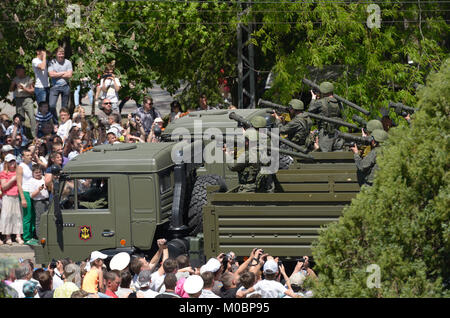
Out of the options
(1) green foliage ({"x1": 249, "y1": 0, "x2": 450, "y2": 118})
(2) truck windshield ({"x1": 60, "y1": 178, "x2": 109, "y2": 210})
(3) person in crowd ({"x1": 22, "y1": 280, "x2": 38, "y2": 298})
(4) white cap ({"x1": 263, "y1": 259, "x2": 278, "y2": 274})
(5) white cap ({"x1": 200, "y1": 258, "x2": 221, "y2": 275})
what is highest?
(1) green foliage ({"x1": 249, "y1": 0, "x2": 450, "y2": 118})

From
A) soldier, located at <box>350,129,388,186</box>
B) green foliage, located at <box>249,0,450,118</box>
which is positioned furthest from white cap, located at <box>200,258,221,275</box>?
green foliage, located at <box>249,0,450,118</box>

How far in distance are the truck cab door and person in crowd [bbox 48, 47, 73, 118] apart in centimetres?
746

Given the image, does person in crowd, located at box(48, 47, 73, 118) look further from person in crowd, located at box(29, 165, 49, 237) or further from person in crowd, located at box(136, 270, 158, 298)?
person in crowd, located at box(136, 270, 158, 298)

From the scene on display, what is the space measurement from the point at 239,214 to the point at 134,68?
11.1 metres

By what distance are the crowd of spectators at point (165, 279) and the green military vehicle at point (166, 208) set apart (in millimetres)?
352

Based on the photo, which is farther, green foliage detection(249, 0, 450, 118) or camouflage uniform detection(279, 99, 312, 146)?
green foliage detection(249, 0, 450, 118)

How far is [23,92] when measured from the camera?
2167cm

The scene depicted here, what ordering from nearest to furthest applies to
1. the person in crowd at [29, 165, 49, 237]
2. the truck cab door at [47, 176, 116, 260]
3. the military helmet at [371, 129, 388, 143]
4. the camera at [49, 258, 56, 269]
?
the military helmet at [371, 129, 388, 143], the camera at [49, 258, 56, 269], the truck cab door at [47, 176, 116, 260], the person in crowd at [29, 165, 49, 237]

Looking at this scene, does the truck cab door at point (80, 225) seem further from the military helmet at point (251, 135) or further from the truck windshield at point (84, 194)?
the military helmet at point (251, 135)

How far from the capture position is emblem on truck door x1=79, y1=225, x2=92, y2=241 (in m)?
13.8

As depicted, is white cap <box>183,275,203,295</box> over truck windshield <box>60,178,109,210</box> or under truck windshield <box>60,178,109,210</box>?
under

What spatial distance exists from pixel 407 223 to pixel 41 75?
45.4 ft

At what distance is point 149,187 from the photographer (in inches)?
539

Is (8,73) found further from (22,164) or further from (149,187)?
(149,187)
